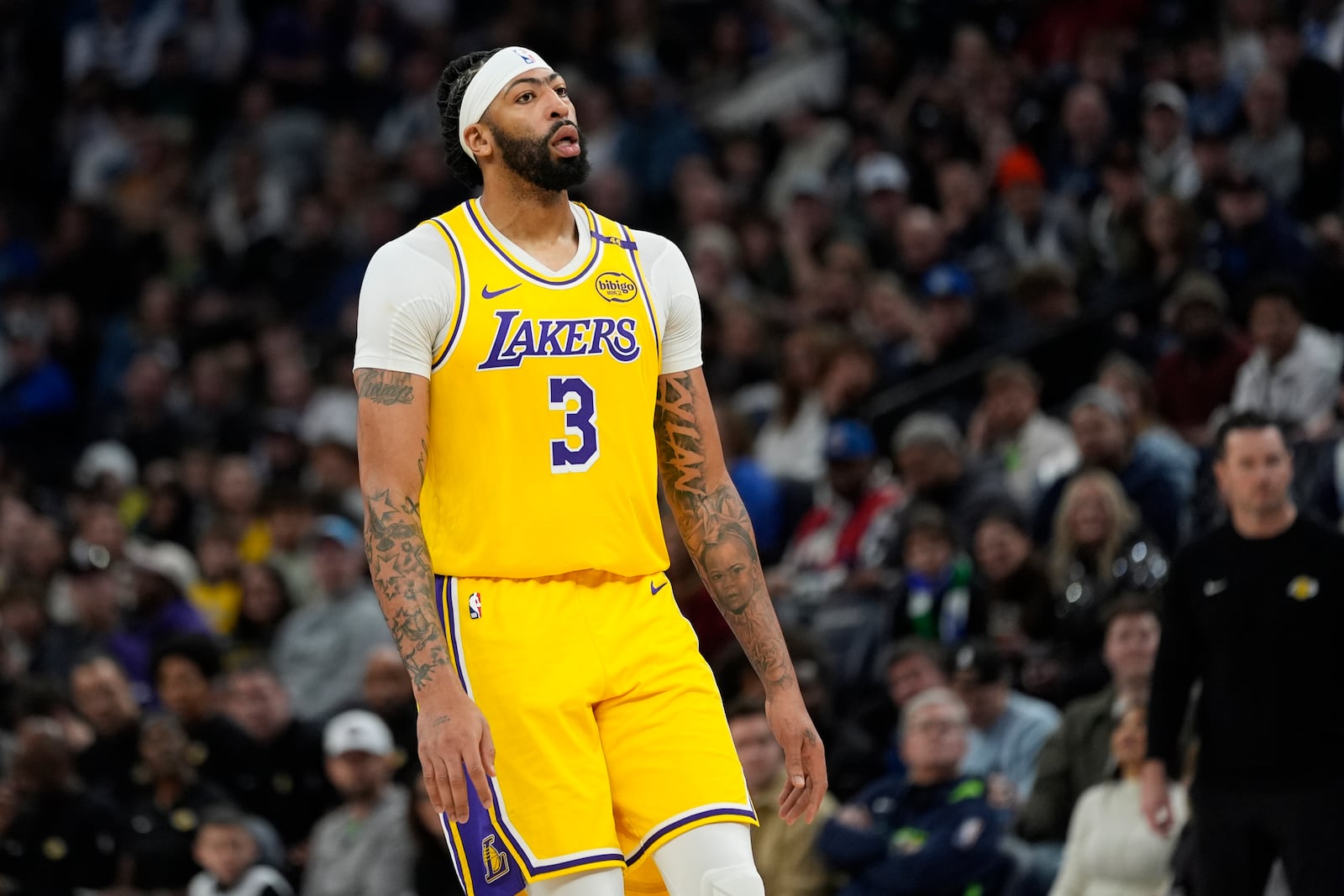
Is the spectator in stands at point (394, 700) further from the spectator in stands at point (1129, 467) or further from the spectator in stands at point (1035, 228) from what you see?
the spectator in stands at point (1035, 228)

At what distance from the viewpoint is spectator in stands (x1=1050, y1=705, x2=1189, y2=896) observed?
25.8ft

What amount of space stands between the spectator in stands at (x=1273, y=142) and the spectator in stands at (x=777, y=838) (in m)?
5.87

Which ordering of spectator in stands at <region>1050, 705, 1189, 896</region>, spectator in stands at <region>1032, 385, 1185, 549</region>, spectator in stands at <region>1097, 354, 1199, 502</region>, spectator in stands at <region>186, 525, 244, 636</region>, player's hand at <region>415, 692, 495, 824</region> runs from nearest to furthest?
player's hand at <region>415, 692, 495, 824</region>
spectator in stands at <region>1050, 705, 1189, 896</region>
spectator in stands at <region>1032, 385, 1185, 549</region>
spectator in stands at <region>1097, 354, 1199, 502</region>
spectator in stands at <region>186, 525, 244, 636</region>

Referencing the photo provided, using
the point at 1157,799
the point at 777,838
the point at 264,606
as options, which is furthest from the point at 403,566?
the point at 264,606

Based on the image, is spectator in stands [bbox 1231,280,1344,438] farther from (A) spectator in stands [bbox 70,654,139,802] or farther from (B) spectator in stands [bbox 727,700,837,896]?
(A) spectator in stands [bbox 70,654,139,802]

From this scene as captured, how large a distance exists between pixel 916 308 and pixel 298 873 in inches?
225

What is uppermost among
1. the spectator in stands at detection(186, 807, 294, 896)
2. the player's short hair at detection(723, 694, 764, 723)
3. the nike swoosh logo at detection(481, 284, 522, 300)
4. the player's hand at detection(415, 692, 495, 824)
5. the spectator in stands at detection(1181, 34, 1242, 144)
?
the spectator in stands at detection(1181, 34, 1242, 144)

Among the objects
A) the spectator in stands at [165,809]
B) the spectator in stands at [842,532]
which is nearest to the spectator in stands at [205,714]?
the spectator in stands at [165,809]

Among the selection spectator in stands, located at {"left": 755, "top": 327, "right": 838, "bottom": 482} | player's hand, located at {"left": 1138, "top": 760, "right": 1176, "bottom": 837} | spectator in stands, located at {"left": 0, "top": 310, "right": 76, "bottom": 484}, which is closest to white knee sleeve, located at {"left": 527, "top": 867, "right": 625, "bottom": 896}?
player's hand, located at {"left": 1138, "top": 760, "right": 1176, "bottom": 837}

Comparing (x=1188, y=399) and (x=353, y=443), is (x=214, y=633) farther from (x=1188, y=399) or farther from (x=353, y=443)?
(x=1188, y=399)

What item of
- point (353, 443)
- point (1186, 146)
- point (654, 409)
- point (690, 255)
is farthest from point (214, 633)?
point (654, 409)

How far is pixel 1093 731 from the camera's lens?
28.1 feet

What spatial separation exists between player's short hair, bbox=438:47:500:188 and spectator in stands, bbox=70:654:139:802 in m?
6.59

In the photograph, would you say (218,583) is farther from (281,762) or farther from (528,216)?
(528,216)
